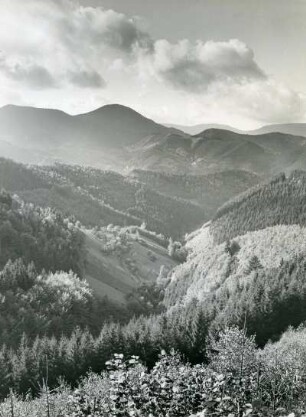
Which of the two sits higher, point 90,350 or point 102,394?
point 102,394

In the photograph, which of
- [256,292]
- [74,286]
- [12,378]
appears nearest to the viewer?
[12,378]

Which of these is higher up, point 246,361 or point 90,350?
point 246,361

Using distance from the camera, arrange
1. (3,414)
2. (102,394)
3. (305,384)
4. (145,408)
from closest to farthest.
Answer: (145,408), (102,394), (305,384), (3,414)

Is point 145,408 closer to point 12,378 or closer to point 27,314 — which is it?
point 12,378

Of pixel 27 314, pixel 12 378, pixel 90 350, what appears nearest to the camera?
pixel 12 378

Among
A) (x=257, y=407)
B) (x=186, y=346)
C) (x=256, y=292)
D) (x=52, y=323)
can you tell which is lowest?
(x=52, y=323)

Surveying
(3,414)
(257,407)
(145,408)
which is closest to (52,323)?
(3,414)

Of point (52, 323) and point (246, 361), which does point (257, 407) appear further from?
point (52, 323)

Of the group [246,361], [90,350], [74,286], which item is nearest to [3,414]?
[246,361]

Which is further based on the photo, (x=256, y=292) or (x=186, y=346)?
(x=256, y=292)
